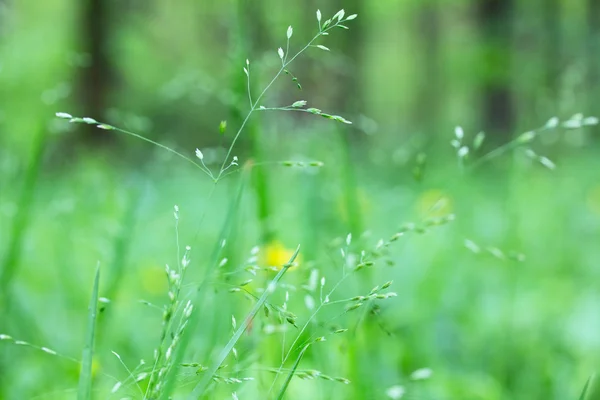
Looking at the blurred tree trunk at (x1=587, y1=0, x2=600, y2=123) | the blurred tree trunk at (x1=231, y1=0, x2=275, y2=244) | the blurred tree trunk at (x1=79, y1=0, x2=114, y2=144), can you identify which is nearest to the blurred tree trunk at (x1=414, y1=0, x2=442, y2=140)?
the blurred tree trunk at (x1=79, y1=0, x2=114, y2=144)

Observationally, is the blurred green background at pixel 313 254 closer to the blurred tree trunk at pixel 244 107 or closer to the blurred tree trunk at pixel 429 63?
the blurred tree trunk at pixel 244 107

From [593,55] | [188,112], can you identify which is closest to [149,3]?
[188,112]

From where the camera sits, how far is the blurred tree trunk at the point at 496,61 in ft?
25.7

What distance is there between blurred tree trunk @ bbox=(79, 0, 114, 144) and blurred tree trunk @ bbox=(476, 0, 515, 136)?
567 cm

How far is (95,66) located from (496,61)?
20.8ft

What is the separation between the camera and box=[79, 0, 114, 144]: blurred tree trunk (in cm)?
1041

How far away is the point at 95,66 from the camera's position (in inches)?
426

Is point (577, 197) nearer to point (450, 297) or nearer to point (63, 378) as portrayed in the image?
point (450, 297)

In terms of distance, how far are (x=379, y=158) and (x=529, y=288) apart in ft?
3.45

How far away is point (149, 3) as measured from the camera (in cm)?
1639

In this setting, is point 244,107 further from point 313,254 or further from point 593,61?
Result: point 593,61

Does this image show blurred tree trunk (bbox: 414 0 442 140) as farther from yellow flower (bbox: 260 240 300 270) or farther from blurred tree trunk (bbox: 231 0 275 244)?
blurred tree trunk (bbox: 231 0 275 244)

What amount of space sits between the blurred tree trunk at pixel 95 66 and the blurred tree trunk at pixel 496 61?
5.67 m

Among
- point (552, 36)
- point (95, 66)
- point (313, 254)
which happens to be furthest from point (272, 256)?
point (95, 66)
